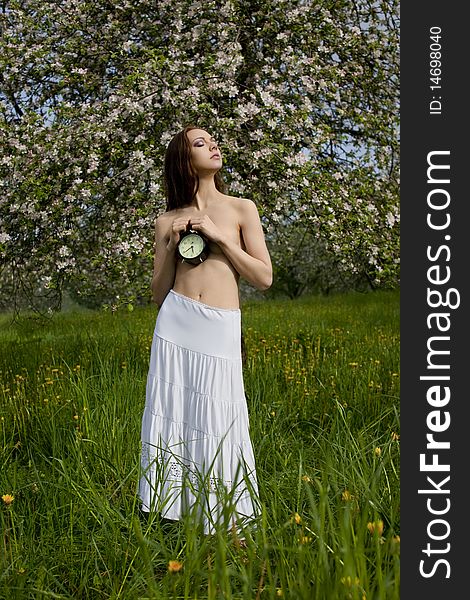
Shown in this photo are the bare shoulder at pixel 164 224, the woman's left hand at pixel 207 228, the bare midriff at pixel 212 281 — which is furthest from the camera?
the bare shoulder at pixel 164 224

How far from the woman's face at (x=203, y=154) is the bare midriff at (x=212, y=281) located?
0.41 m

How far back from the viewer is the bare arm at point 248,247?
130 inches

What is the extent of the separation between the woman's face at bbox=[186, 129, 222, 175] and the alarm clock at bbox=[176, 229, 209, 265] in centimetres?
37

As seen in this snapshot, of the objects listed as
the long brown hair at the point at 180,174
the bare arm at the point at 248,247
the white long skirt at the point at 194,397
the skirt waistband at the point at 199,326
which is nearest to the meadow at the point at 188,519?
the white long skirt at the point at 194,397

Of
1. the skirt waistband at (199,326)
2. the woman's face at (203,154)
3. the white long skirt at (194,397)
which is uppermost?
the woman's face at (203,154)

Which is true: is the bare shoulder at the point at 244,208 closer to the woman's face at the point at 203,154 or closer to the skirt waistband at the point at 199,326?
the woman's face at the point at 203,154

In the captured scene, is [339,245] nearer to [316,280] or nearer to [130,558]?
[130,558]

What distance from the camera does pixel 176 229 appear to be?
335cm

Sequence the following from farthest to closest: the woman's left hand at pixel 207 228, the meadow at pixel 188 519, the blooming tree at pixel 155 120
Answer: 1. the blooming tree at pixel 155 120
2. the woman's left hand at pixel 207 228
3. the meadow at pixel 188 519

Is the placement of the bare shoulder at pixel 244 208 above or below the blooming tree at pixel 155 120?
below

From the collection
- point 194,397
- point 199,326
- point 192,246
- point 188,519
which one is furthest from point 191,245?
point 188,519

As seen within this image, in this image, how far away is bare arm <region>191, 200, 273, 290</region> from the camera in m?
3.30

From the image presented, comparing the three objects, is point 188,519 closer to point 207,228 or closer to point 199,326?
point 199,326

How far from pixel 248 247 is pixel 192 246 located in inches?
11.9
